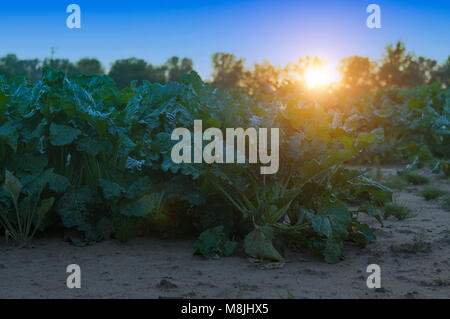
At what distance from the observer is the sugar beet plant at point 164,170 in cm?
360

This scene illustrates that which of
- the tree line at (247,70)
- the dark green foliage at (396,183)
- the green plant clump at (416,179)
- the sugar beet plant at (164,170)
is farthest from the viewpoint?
the tree line at (247,70)

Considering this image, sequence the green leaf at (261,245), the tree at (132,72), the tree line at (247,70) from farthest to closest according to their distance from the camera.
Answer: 1. the tree at (132,72)
2. the tree line at (247,70)
3. the green leaf at (261,245)

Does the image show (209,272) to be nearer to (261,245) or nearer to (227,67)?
(261,245)

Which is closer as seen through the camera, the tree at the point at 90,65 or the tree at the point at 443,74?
the tree at the point at 443,74

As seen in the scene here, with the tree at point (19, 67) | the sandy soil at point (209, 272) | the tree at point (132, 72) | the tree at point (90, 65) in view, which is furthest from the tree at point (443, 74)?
the sandy soil at point (209, 272)

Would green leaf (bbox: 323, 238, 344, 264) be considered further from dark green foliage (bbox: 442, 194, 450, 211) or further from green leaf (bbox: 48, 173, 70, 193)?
dark green foliage (bbox: 442, 194, 450, 211)

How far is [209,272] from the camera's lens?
321 cm

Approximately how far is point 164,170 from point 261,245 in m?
0.87

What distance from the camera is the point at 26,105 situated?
3852 mm

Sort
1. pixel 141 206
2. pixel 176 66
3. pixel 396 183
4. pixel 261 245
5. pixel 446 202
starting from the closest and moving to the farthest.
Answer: pixel 261 245 < pixel 141 206 < pixel 446 202 < pixel 396 183 < pixel 176 66

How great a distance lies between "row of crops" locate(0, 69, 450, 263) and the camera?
3590 mm

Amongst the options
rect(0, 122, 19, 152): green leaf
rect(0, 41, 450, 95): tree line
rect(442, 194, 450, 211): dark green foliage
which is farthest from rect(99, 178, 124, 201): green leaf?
rect(0, 41, 450, 95): tree line

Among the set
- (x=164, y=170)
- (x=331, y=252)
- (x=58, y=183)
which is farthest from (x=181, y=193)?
(x=331, y=252)

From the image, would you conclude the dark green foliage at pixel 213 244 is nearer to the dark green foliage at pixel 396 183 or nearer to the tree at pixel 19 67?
the dark green foliage at pixel 396 183
